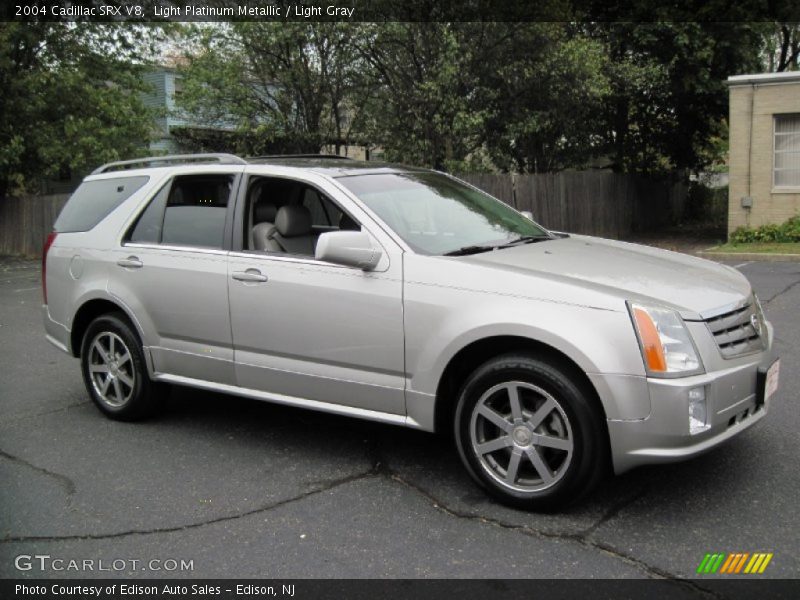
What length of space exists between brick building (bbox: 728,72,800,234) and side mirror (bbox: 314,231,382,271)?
16564mm

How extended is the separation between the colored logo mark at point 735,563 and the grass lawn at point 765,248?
13320mm

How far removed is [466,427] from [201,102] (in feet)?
55.4

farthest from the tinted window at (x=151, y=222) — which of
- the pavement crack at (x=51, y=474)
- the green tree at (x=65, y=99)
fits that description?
the green tree at (x=65, y=99)

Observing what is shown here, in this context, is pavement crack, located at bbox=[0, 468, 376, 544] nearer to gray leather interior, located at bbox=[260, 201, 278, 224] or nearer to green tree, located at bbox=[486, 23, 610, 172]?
gray leather interior, located at bbox=[260, 201, 278, 224]

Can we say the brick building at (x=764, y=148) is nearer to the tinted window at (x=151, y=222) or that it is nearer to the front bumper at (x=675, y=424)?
the tinted window at (x=151, y=222)

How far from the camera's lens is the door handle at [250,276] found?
4.95 meters

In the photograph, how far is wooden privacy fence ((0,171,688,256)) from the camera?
20.0 meters

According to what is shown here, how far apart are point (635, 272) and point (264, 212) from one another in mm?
2404

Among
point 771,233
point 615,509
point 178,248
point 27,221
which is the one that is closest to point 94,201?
point 178,248

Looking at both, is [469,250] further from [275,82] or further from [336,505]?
[275,82]

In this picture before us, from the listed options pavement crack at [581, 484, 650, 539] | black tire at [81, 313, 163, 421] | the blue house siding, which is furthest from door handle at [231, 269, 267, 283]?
the blue house siding
